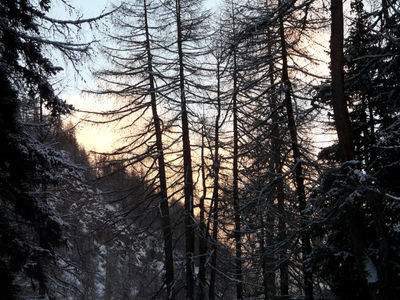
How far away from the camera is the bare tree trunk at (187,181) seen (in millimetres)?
10852

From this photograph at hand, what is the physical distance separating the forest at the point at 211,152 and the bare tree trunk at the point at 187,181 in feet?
0.15

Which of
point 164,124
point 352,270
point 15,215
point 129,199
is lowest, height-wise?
point 352,270

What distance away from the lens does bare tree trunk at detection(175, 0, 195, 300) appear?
1085 centimetres

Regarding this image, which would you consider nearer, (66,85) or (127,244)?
(66,85)

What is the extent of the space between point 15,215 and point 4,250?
5.78 feet

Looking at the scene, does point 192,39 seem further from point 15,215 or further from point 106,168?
point 15,215

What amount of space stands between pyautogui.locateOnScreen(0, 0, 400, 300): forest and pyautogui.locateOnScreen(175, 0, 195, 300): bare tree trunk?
45 mm

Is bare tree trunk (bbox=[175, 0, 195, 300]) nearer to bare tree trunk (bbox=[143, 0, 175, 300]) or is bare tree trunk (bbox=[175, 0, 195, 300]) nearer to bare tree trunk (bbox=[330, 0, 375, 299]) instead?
bare tree trunk (bbox=[143, 0, 175, 300])

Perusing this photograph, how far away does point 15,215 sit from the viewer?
268 inches

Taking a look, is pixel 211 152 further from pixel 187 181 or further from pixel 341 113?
pixel 341 113

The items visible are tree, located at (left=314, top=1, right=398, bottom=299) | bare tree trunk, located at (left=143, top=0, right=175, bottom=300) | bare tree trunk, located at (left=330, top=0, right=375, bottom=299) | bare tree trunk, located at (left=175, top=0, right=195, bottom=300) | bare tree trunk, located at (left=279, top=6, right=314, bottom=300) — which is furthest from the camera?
bare tree trunk, located at (left=143, top=0, right=175, bottom=300)

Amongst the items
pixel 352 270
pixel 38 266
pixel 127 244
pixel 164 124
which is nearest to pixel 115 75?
pixel 164 124

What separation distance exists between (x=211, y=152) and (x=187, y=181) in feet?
4.66

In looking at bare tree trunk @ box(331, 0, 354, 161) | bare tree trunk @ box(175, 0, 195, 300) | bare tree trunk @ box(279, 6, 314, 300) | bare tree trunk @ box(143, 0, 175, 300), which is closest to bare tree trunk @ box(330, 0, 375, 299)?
bare tree trunk @ box(331, 0, 354, 161)
